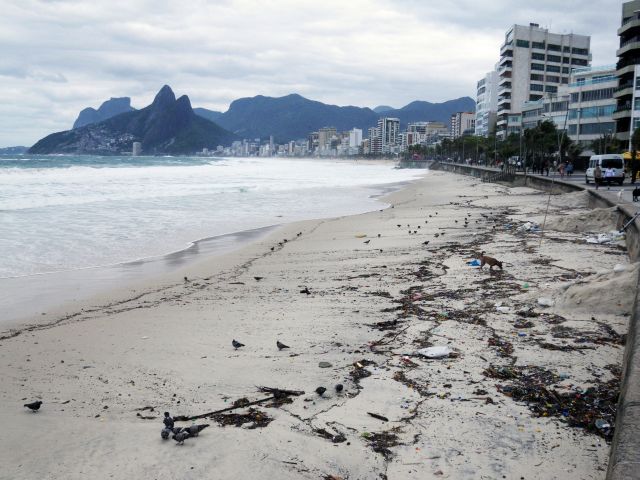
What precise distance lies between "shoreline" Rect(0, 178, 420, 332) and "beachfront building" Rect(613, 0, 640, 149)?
194 feet

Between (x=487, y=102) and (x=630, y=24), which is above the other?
(x=630, y=24)

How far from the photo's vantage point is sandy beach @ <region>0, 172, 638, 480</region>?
383cm

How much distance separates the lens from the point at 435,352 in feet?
18.5

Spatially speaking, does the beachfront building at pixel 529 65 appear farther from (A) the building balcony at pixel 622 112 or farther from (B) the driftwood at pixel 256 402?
(B) the driftwood at pixel 256 402

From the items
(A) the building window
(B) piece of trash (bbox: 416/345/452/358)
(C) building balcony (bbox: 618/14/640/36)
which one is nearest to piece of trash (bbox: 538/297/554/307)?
(B) piece of trash (bbox: 416/345/452/358)

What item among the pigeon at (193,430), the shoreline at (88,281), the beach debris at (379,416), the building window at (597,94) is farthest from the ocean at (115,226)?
the building window at (597,94)

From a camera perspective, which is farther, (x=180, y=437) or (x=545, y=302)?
(x=545, y=302)

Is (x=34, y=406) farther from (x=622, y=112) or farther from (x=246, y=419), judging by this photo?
(x=622, y=112)

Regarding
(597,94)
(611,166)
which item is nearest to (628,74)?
(597,94)

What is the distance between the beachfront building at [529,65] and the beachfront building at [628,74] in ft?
125

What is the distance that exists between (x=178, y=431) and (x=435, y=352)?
8.81 ft

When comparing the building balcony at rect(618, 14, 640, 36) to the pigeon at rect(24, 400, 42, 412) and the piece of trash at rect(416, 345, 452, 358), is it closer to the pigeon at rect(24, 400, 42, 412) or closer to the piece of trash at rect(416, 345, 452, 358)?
the piece of trash at rect(416, 345, 452, 358)

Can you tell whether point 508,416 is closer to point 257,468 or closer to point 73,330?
point 257,468

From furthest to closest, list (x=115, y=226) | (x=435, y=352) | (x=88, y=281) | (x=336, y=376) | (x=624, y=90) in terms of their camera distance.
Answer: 1. (x=624, y=90)
2. (x=115, y=226)
3. (x=88, y=281)
4. (x=435, y=352)
5. (x=336, y=376)
